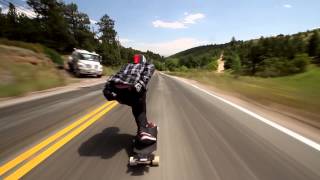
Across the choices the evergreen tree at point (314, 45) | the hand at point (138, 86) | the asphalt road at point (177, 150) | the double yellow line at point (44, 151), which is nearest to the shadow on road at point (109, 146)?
the asphalt road at point (177, 150)

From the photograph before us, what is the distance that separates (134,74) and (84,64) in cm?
2833

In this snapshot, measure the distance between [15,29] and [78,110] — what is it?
2534 inches

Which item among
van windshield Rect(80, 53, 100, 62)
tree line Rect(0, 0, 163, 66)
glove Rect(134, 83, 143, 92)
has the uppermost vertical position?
tree line Rect(0, 0, 163, 66)

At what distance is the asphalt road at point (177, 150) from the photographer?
3756mm

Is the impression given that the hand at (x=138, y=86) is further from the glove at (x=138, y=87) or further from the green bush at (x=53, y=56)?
the green bush at (x=53, y=56)

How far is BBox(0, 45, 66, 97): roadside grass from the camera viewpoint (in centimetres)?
1556

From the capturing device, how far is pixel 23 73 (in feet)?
73.3

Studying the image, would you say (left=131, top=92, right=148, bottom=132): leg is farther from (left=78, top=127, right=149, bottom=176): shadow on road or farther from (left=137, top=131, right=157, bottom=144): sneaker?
(left=78, top=127, right=149, bottom=176): shadow on road

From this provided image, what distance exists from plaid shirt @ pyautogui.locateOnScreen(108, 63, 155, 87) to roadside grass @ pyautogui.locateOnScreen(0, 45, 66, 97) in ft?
38.4

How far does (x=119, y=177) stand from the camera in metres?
3.62

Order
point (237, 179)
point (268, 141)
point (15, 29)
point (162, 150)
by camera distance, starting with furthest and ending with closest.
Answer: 1. point (15, 29)
2. point (268, 141)
3. point (162, 150)
4. point (237, 179)

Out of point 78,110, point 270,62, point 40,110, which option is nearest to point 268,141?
point 78,110

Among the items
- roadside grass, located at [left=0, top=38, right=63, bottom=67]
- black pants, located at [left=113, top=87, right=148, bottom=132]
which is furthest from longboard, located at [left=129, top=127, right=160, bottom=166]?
roadside grass, located at [left=0, top=38, right=63, bottom=67]

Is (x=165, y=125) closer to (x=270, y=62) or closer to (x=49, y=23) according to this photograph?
(x=49, y=23)
